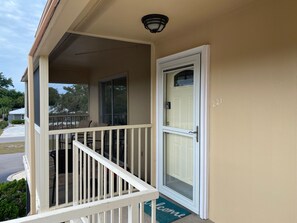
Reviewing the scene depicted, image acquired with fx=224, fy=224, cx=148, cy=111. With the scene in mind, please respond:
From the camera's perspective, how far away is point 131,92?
15.5 feet

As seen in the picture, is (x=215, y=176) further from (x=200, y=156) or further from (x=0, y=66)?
(x=0, y=66)

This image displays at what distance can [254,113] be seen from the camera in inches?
78.8

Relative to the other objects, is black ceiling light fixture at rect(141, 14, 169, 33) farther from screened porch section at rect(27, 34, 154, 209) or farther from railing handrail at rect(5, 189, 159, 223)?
railing handrail at rect(5, 189, 159, 223)

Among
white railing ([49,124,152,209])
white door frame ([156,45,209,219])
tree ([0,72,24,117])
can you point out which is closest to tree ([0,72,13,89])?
tree ([0,72,24,117])

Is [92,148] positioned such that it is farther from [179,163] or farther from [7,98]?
[7,98]

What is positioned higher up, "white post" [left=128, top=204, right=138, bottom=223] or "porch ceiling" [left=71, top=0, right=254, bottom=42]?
"porch ceiling" [left=71, top=0, right=254, bottom=42]

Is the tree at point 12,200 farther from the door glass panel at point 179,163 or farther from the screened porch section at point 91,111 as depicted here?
the door glass panel at point 179,163

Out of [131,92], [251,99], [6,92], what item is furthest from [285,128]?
[6,92]

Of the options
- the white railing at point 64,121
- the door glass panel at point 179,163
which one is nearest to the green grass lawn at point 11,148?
the white railing at point 64,121

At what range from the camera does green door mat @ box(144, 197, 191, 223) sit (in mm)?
2525

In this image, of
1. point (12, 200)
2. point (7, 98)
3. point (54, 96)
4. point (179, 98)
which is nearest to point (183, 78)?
point (179, 98)

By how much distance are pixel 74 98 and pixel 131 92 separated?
2782 mm

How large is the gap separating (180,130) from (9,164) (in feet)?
36.8

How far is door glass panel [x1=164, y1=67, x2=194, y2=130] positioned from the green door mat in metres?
1.00
